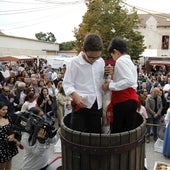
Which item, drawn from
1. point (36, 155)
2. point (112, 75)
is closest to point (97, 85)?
point (112, 75)

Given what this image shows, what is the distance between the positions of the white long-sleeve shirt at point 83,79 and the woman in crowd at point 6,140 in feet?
6.96

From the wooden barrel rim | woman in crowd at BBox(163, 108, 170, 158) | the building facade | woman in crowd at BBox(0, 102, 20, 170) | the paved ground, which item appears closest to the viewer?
the wooden barrel rim

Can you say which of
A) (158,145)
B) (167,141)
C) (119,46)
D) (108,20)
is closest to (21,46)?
(108,20)

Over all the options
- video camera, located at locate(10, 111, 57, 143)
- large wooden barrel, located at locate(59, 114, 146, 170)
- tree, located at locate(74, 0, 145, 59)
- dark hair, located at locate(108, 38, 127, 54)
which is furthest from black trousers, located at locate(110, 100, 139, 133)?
tree, located at locate(74, 0, 145, 59)

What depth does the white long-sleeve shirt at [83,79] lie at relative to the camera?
2936 mm

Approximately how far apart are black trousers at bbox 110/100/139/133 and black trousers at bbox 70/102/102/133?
0.50 ft

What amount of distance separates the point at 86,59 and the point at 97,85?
28 cm

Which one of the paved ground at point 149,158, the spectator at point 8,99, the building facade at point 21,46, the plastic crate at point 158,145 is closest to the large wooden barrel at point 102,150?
the paved ground at point 149,158

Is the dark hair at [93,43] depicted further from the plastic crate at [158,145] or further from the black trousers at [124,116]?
the plastic crate at [158,145]

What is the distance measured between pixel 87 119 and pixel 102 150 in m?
0.54

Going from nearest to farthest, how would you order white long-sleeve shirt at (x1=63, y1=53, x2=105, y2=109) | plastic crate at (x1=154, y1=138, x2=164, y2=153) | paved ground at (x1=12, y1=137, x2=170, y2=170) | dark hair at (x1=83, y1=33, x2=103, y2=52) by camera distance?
1. dark hair at (x1=83, y1=33, x2=103, y2=52)
2. white long-sleeve shirt at (x1=63, y1=53, x2=105, y2=109)
3. paved ground at (x1=12, y1=137, x2=170, y2=170)
4. plastic crate at (x1=154, y1=138, x2=164, y2=153)

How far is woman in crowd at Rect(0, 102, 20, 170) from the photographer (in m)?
4.80

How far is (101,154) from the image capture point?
2.60 metres

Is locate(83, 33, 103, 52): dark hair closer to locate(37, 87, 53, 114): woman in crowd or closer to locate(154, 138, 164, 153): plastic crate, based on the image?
locate(154, 138, 164, 153): plastic crate
